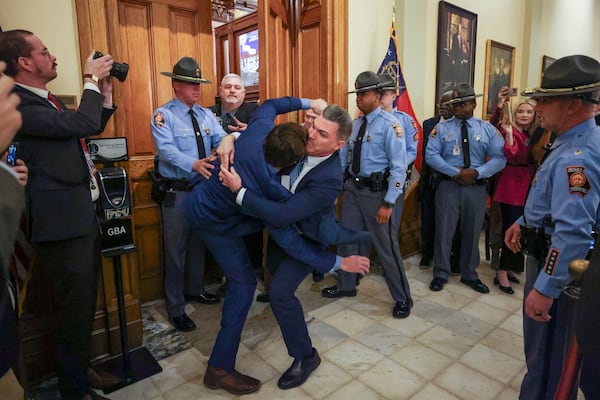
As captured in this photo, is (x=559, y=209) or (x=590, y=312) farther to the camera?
(x=559, y=209)

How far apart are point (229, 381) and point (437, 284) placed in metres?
1.95

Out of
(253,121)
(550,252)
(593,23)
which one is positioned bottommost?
(550,252)

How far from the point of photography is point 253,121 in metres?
1.98

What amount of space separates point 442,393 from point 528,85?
5014mm

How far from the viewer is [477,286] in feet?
10.2

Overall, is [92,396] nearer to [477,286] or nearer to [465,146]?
[477,286]

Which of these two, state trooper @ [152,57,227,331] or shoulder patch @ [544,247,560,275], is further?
state trooper @ [152,57,227,331]

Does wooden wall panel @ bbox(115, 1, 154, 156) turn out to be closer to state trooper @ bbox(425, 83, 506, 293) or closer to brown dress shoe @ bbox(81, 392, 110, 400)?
brown dress shoe @ bbox(81, 392, 110, 400)

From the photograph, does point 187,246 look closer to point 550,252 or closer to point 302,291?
point 302,291

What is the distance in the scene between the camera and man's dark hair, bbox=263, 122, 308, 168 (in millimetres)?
1703

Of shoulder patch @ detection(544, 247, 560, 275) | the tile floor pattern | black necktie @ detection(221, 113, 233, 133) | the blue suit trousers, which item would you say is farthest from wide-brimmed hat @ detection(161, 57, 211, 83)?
shoulder patch @ detection(544, 247, 560, 275)

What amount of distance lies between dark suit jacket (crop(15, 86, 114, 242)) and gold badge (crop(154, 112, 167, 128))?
0.76 meters

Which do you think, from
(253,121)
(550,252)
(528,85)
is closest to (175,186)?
(253,121)

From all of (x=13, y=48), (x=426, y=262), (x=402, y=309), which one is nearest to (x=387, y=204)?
(x=402, y=309)
